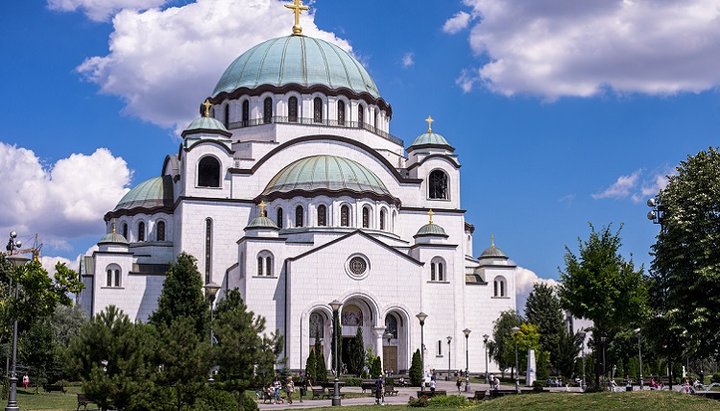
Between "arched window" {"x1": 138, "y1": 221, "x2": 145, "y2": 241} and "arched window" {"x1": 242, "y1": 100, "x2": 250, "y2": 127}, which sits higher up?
"arched window" {"x1": 242, "y1": 100, "x2": 250, "y2": 127}

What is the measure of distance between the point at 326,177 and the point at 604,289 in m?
26.3

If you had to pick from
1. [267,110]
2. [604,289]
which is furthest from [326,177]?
[604,289]

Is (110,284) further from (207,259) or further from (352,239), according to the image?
(352,239)

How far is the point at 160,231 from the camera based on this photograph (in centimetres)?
6244

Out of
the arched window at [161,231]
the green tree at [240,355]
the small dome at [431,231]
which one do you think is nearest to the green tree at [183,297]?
the arched window at [161,231]

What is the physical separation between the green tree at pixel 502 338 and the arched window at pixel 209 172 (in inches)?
784

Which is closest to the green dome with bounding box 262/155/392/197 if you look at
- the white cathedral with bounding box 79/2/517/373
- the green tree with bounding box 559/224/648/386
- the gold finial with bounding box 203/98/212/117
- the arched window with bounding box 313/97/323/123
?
the white cathedral with bounding box 79/2/517/373

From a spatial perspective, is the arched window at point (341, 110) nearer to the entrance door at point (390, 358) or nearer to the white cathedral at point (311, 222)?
the white cathedral at point (311, 222)

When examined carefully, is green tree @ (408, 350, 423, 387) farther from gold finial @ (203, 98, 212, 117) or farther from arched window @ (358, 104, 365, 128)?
gold finial @ (203, 98, 212, 117)

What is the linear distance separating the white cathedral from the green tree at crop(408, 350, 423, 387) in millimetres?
3593

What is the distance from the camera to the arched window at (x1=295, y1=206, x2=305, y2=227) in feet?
190

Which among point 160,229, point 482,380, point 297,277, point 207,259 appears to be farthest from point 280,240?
point 482,380

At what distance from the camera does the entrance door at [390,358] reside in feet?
186

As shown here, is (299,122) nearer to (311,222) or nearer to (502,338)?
(311,222)
